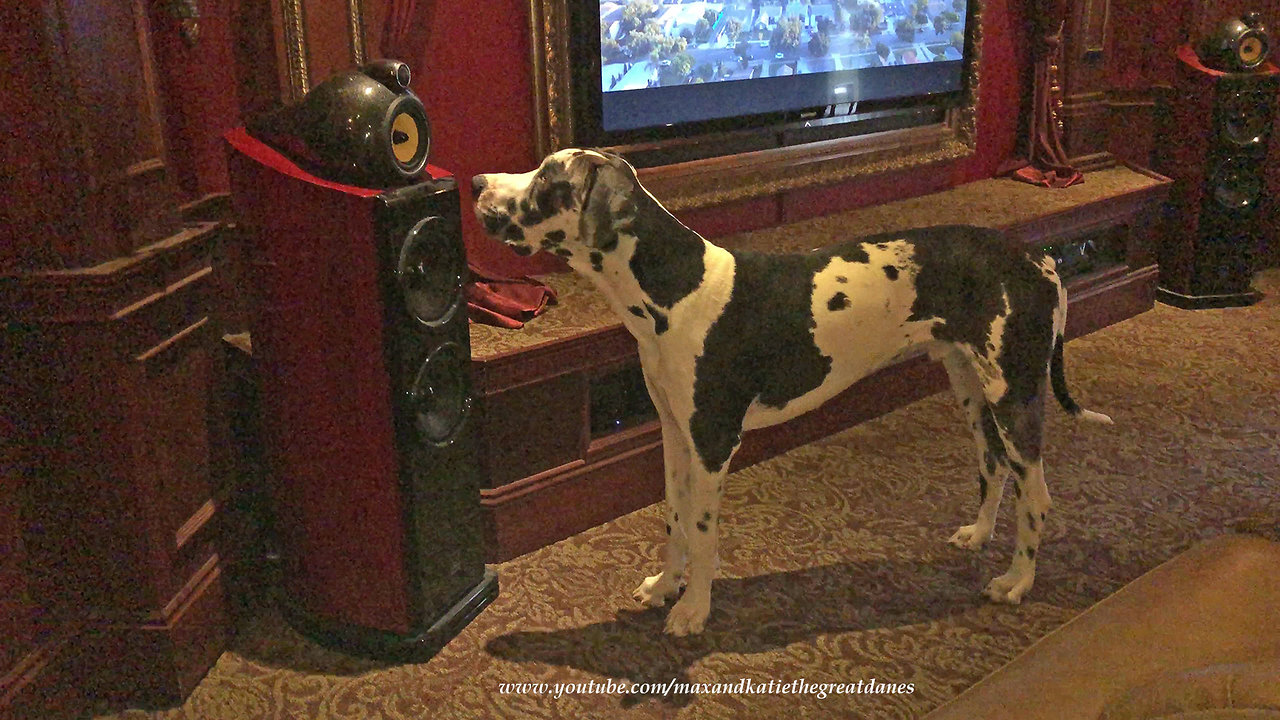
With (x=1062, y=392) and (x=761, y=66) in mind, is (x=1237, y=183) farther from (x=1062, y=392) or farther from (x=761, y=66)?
(x=1062, y=392)

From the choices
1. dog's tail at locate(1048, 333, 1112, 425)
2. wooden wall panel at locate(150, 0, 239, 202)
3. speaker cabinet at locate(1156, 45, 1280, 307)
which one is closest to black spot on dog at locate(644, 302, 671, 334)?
dog's tail at locate(1048, 333, 1112, 425)

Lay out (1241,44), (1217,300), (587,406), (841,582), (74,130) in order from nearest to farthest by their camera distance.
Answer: (74,130)
(841,582)
(587,406)
(1241,44)
(1217,300)

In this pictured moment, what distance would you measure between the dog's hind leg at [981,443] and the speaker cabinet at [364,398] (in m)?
1.19

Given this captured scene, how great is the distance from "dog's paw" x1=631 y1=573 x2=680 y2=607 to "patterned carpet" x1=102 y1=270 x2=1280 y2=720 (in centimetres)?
3

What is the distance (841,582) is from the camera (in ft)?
7.76

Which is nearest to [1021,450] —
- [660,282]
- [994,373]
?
[994,373]

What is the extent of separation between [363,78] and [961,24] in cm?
284

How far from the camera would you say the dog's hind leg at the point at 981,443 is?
234cm

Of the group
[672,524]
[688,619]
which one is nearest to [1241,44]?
[672,524]

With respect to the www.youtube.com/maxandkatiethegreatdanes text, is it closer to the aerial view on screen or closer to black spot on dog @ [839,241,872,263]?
black spot on dog @ [839,241,872,263]

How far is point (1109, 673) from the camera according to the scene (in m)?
0.87

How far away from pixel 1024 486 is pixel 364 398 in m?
1.49

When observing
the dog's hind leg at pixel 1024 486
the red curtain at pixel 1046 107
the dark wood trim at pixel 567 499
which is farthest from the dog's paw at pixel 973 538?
the red curtain at pixel 1046 107

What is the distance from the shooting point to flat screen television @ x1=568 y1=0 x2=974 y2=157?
286 centimetres
